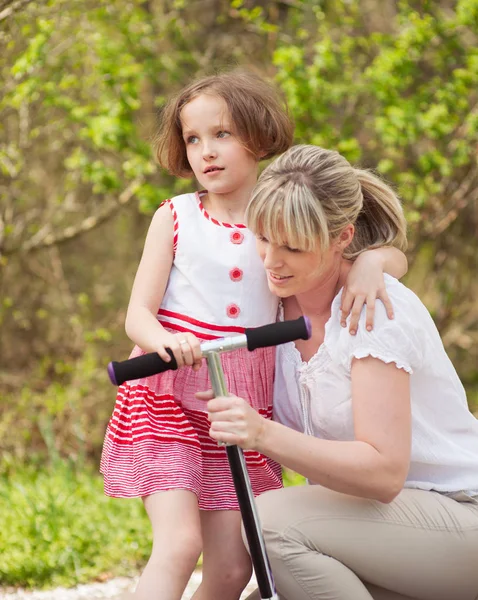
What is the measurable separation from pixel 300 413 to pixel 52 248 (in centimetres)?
372

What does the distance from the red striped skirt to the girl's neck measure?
40 centimetres

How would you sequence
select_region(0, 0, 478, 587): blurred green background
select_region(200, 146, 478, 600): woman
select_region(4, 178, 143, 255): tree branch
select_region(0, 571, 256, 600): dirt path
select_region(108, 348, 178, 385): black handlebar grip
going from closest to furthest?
select_region(108, 348, 178, 385): black handlebar grip < select_region(200, 146, 478, 600): woman < select_region(0, 571, 256, 600): dirt path < select_region(0, 0, 478, 587): blurred green background < select_region(4, 178, 143, 255): tree branch

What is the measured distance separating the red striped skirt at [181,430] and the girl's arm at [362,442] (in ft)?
1.36

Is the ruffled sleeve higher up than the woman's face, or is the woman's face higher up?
the woman's face

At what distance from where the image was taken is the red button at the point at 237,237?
2.67 metres

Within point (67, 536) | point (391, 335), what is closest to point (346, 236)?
point (391, 335)

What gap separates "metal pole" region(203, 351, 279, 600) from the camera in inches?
82.4

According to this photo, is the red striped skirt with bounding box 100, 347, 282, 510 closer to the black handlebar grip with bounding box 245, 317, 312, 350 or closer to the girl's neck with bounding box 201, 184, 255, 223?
the girl's neck with bounding box 201, 184, 255, 223

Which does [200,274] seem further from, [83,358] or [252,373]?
[83,358]

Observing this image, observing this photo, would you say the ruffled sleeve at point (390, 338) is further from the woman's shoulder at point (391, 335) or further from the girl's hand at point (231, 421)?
the girl's hand at point (231, 421)

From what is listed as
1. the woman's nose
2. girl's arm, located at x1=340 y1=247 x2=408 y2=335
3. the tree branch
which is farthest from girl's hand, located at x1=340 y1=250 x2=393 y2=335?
the tree branch

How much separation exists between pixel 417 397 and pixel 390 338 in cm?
23

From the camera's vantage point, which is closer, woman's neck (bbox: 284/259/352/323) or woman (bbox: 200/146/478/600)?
woman (bbox: 200/146/478/600)

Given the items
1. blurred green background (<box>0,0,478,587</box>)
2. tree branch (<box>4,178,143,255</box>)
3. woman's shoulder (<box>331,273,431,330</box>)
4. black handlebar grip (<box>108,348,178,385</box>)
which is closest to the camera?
black handlebar grip (<box>108,348,178,385</box>)
